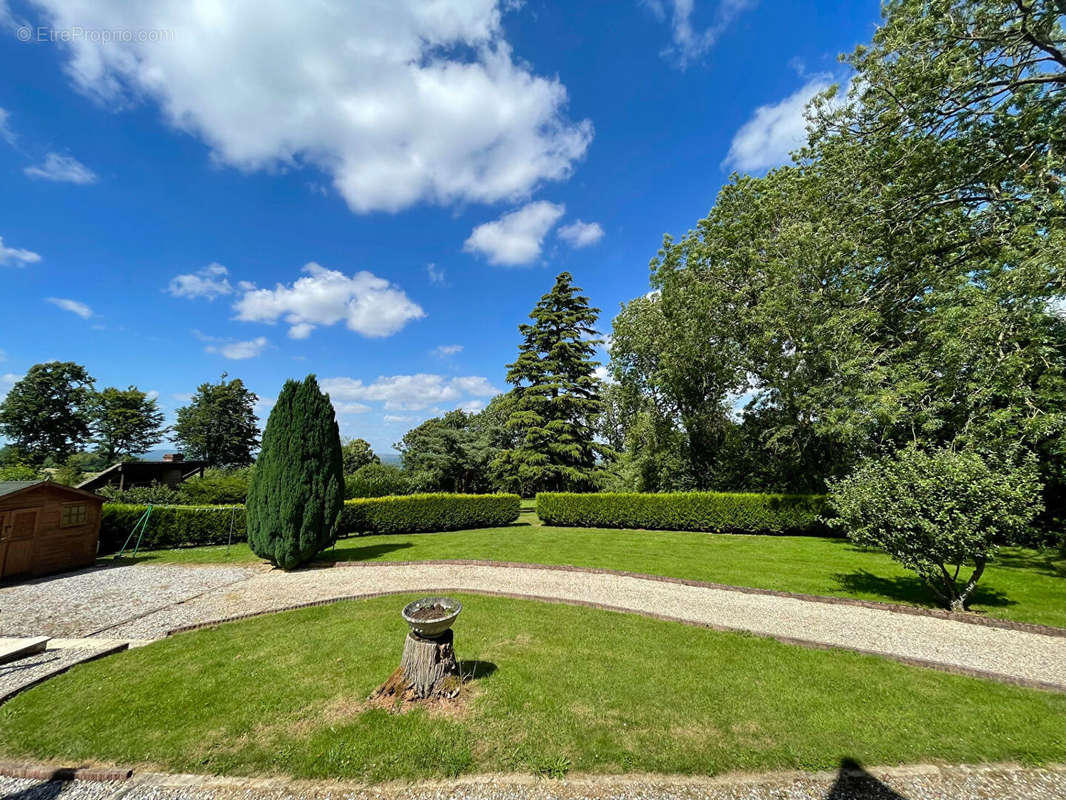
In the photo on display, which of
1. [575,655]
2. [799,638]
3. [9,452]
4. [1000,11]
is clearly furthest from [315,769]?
[9,452]

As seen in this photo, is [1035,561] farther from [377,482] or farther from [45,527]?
[377,482]

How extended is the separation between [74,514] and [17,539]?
113 centimetres

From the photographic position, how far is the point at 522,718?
3.98 metres

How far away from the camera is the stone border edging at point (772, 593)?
6.33 meters

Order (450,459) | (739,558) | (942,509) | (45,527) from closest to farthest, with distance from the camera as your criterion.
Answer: (942,509), (45,527), (739,558), (450,459)

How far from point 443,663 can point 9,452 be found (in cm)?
5483

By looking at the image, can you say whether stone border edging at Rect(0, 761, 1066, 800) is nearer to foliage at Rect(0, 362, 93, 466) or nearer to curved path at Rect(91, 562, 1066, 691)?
curved path at Rect(91, 562, 1066, 691)

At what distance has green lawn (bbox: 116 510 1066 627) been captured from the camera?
26.3 ft

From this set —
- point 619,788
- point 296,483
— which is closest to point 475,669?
point 619,788

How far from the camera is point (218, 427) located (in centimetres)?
4391

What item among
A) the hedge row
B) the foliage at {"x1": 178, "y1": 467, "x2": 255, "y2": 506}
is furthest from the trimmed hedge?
the foliage at {"x1": 178, "y1": 467, "x2": 255, "y2": 506}

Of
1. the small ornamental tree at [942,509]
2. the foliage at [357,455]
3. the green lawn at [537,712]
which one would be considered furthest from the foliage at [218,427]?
the small ornamental tree at [942,509]

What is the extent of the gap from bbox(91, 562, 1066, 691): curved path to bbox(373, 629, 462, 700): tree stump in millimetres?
3528

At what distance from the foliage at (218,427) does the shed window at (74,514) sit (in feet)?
129
